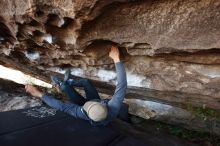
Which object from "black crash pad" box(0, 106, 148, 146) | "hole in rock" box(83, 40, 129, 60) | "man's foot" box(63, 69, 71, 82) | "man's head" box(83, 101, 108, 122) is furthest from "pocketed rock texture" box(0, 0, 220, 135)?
"black crash pad" box(0, 106, 148, 146)

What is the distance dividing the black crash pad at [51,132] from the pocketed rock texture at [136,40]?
99 cm

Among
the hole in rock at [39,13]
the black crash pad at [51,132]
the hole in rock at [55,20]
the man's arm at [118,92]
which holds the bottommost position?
the black crash pad at [51,132]

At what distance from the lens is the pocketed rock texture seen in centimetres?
298

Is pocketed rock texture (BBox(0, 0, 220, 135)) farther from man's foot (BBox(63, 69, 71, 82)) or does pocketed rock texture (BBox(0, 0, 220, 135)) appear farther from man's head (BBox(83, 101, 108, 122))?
man's head (BBox(83, 101, 108, 122))

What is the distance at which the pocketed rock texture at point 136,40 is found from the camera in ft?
9.77

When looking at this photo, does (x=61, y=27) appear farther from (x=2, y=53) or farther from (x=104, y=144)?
(x=2, y=53)

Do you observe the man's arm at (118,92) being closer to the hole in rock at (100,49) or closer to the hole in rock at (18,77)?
the hole in rock at (100,49)

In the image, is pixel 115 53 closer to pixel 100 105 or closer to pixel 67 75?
pixel 100 105

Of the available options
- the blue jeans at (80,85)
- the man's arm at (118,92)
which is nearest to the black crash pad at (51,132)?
the man's arm at (118,92)

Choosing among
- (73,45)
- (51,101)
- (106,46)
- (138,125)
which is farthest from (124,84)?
(138,125)

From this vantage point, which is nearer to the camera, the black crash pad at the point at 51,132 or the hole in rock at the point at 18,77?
the black crash pad at the point at 51,132

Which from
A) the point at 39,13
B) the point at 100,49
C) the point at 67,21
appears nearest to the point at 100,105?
the point at 100,49

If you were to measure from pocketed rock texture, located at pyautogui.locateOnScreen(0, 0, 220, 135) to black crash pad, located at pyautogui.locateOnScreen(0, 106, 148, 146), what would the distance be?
99cm

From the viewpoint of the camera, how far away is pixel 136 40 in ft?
11.4
